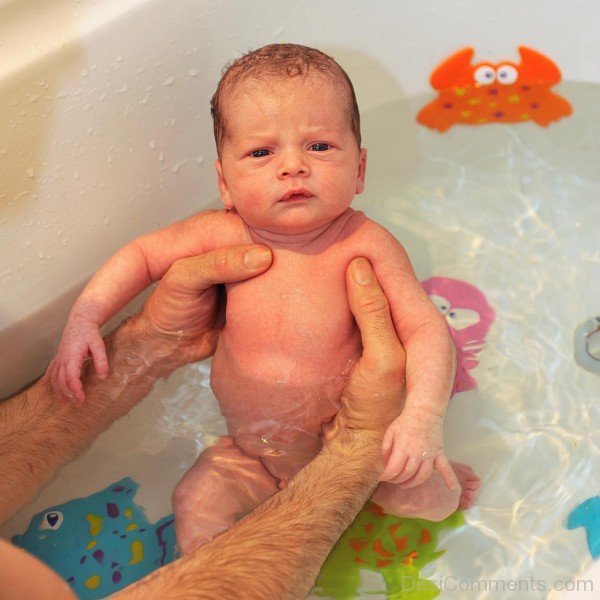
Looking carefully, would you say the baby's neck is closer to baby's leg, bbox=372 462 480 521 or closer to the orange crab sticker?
baby's leg, bbox=372 462 480 521

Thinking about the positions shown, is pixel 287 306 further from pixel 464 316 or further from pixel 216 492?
pixel 464 316

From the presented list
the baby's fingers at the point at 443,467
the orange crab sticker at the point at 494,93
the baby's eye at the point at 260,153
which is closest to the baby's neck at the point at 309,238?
the baby's eye at the point at 260,153

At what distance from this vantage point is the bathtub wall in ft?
4.68

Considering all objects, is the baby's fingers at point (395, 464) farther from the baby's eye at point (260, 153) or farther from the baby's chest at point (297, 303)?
the baby's eye at point (260, 153)

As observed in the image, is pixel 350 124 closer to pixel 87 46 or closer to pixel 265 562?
pixel 87 46

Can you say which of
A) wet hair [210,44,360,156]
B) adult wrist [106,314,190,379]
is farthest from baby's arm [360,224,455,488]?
adult wrist [106,314,190,379]

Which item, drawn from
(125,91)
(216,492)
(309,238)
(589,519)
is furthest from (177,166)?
(589,519)

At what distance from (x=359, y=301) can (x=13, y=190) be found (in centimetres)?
60

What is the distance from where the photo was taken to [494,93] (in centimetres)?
184

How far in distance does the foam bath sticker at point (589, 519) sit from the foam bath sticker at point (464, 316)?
0.93ft

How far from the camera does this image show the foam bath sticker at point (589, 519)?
1.31 m

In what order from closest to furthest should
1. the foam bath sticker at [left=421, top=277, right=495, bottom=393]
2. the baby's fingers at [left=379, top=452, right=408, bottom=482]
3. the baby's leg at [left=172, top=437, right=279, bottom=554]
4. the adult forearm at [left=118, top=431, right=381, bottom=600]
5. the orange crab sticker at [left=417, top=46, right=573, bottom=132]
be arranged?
the adult forearm at [left=118, top=431, right=381, bottom=600]
the baby's fingers at [left=379, top=452, right=408, bottom=482]
the baby's leg at [left=172, top=437, right=279, bottom=554]
the foam bath sticker at [left=421, top=277, right=495, bottom=393]
the orange crab sticker at [left=417, top=46, right=573, bottom=132]

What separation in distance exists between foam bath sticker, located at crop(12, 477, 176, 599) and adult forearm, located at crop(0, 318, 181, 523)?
0.27 feet

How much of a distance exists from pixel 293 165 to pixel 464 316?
0.59 m
